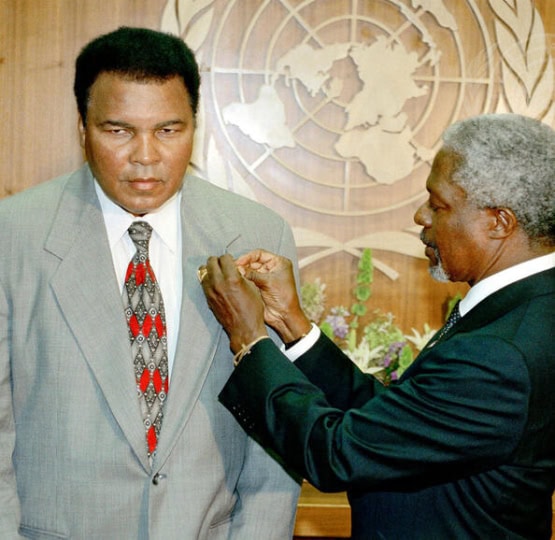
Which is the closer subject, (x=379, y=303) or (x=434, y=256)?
(x=434, y=256)

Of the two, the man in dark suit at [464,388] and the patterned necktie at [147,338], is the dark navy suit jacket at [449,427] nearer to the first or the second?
the man in dark suit at [464,388]

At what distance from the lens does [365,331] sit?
10.4ft

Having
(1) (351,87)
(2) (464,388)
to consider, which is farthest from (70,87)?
(2) (464,388)

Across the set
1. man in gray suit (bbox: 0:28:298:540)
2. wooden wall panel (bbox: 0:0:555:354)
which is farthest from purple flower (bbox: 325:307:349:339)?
man in gray suit (bbox: 0:28:298:540)

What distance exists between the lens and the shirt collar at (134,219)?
65.0 inches

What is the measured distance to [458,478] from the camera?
154 cm

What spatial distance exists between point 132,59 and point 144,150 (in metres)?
0.17

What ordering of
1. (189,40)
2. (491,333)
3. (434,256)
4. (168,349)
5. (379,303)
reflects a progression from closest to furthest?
(491,333), (168,349), (434,256), (189,40), (379,303)

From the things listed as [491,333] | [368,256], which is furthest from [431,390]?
[368,256]

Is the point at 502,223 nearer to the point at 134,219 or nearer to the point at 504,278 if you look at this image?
the point at 504,278

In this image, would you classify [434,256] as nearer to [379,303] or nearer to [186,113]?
[186,113]

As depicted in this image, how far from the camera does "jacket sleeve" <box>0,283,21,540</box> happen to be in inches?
59.6

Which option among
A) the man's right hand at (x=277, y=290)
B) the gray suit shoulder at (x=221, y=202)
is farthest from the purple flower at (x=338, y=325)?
the gray suit shoulder at (x=221, y=202)

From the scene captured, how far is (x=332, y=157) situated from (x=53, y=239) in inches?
72.0
